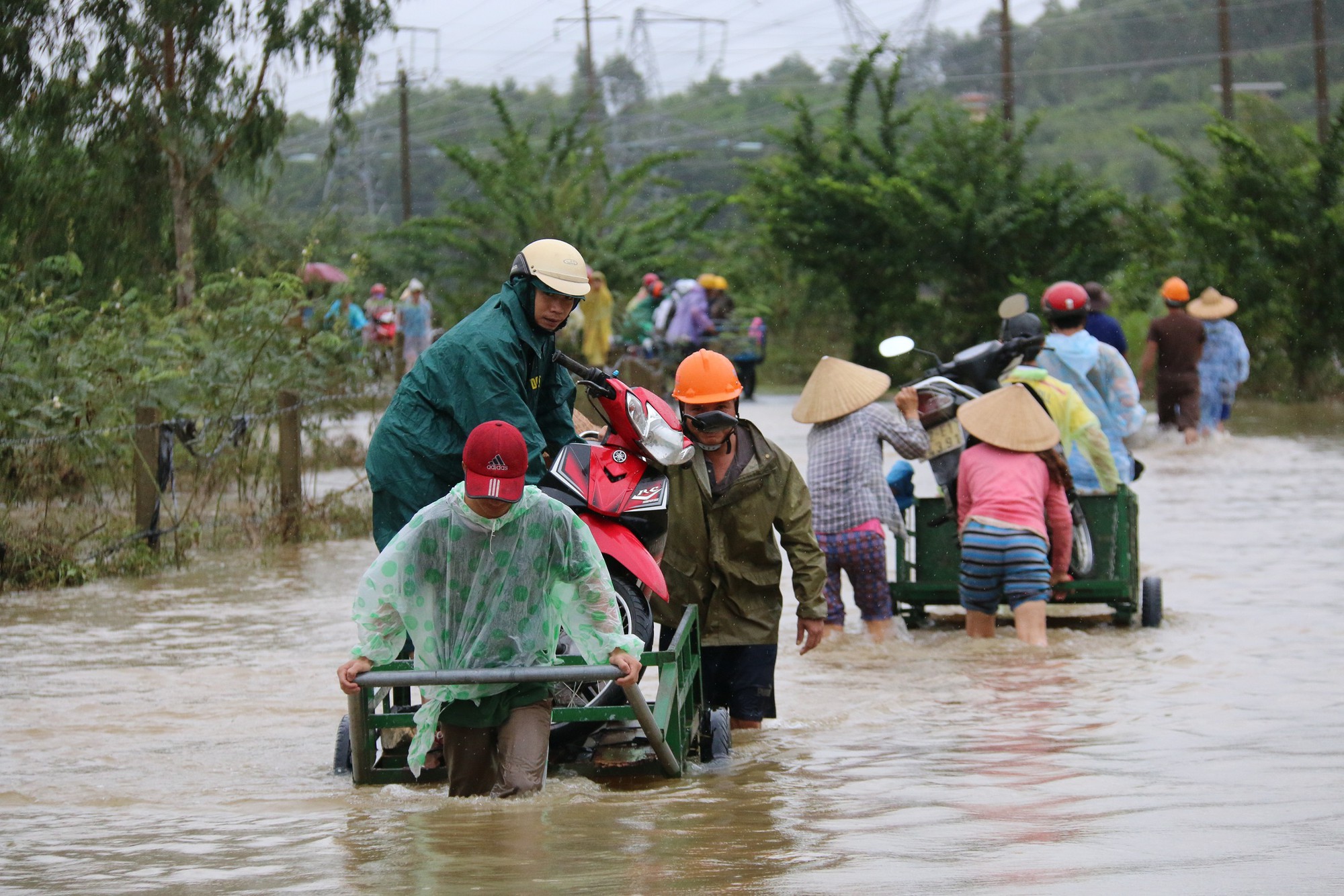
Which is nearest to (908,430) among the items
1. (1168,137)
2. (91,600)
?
(91,600)

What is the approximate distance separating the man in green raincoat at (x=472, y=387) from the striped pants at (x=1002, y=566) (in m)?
3.03

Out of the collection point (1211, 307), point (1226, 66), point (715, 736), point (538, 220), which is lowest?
point (715, 736)

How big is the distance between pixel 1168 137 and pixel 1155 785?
288ft

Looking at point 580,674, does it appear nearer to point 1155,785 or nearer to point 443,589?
point 443,589

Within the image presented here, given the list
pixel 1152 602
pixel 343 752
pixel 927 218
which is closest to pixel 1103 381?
pixel 1152 602

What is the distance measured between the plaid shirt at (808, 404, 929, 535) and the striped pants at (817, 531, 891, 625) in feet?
0.21

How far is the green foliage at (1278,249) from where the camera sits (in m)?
25.8

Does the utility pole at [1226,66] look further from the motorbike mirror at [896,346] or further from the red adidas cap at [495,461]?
the red adidas cap at [495,461]

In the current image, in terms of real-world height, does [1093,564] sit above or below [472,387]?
below

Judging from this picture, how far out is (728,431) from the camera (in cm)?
688

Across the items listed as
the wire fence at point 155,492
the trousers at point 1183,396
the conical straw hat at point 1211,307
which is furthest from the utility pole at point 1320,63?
the wire fence at point 155,492

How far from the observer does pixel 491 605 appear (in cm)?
548

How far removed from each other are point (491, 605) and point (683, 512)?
1.55 m

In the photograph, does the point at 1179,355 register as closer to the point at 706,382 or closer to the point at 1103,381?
the point at 1103,381
